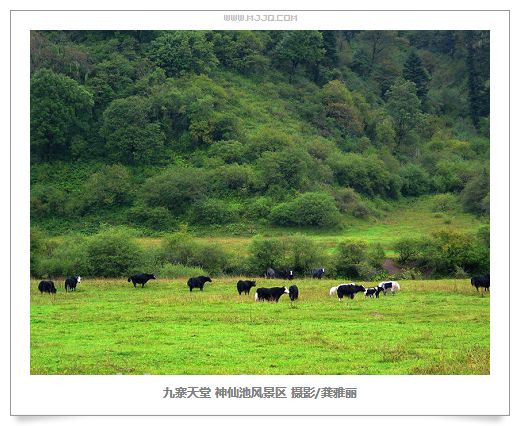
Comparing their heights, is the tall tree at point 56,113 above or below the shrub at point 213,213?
above

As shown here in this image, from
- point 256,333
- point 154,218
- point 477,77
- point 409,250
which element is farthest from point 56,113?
point 256,333

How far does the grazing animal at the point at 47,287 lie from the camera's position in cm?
3544

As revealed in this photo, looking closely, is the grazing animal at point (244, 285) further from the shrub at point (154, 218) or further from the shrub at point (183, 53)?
the shrub at point (183, 53)

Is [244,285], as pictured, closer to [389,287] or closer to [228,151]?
[389,287]

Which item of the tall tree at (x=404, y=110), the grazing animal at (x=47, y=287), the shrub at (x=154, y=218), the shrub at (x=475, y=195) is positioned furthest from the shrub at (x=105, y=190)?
the grazing animal at (x=47, y=287)

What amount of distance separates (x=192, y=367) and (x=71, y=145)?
210 feet

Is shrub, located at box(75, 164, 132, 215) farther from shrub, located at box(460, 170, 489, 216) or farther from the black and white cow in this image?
shrub, located at box(460, 170, 489, 216)

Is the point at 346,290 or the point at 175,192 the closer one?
the point at 346,290

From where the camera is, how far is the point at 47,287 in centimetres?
3550

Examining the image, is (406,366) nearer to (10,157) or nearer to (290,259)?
(10,157)

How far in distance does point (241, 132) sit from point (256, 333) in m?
59.4

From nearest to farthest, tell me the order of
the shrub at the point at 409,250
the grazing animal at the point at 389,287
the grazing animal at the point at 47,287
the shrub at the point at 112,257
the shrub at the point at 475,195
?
the grazing animal at the point at 389,287 < the grazing animal at the point at 47,287 < the shrub at the point at 112,257 < the shrub at the point at 409,250 < the shrub at the point at 475,195

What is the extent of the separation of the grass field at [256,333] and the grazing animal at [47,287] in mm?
463
